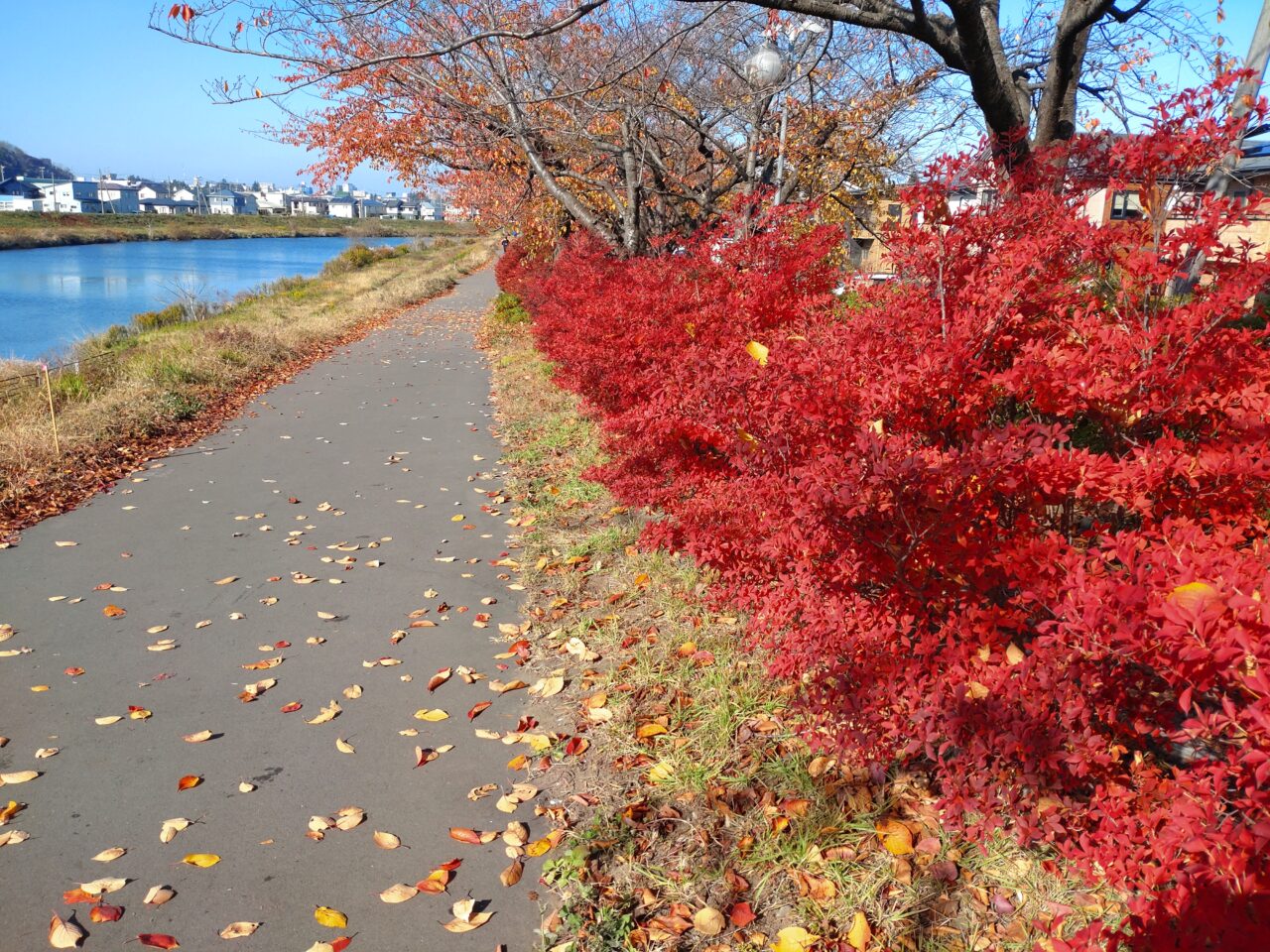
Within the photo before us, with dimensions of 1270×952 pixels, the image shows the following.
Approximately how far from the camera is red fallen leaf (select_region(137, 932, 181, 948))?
2549 millimetres

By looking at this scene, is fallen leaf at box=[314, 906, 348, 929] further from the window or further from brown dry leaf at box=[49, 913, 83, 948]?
the window

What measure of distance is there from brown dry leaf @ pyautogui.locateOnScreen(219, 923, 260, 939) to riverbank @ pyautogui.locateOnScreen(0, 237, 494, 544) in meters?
5.04

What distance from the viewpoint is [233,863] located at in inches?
115

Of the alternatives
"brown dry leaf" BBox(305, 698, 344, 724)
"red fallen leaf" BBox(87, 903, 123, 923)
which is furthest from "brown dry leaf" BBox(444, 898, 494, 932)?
"brown dry leaf" BBox(305, 698, 344, 724)

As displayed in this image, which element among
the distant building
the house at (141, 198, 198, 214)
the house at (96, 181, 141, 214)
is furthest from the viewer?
the house at (141, 198, 198, 214)

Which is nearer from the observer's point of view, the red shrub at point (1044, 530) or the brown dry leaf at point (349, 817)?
the red shrub at point (1044, 530)

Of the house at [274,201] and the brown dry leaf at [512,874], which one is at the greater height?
the house at [274,201]

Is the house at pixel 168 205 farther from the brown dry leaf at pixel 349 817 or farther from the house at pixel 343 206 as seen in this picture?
the brown dry leaf at pixel 349 817

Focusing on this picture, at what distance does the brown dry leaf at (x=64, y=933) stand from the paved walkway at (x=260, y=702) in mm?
43

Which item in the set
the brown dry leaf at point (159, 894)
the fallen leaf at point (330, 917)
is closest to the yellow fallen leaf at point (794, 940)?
the fallen leaf at point (330, 917)

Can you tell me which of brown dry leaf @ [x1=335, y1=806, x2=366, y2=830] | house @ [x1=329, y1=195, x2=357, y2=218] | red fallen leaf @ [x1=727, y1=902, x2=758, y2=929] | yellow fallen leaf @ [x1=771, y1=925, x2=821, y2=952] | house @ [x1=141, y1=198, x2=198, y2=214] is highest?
house @ [x1=329, y1=195, x2=357, y2=218]

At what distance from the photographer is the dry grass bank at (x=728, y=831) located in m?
2.41

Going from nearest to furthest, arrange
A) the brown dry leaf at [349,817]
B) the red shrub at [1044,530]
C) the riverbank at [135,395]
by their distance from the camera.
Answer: the red shrub at [1044,530], the brown dry leaf at [349,817], the riverbank at [135,395]

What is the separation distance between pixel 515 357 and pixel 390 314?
922 cm
